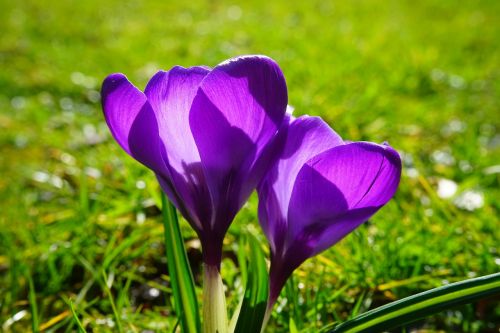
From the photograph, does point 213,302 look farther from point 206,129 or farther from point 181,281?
point 206,129

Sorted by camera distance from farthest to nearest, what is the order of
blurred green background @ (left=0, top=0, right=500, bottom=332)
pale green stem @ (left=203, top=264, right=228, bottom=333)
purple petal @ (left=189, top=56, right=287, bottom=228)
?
blurred green background @ (left=0, top=0, right=500, bottom=332)
pale green stem @ (left=203, top=264, right=228, bottom=333)
purple petal @ (left=189, top=56, right=287, bottom=228)

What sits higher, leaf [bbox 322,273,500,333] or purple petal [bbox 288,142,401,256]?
purple petal [bbox 288,142,401,256]

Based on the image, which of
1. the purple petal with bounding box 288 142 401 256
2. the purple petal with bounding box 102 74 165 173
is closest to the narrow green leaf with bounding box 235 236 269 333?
the purple petal with bounding box 288 142 401 256

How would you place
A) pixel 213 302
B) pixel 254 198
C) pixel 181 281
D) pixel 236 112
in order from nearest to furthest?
pixel 236 112
pixel 213 302
pixel 181 281
pixel 254 198

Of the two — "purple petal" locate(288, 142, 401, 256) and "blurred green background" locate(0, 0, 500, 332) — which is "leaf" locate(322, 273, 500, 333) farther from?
"blurred green background" locate(0, 0, 500, 332)

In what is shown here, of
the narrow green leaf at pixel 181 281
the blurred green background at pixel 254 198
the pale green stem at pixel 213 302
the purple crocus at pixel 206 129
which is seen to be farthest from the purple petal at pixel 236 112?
the blurred green background at pixel 254 198

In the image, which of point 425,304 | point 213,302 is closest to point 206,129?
point 213,302
